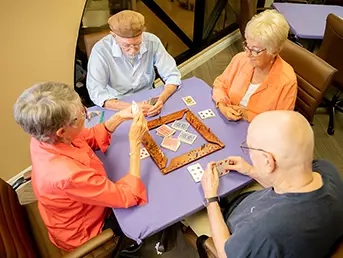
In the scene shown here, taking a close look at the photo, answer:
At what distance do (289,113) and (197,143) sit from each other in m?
0.66

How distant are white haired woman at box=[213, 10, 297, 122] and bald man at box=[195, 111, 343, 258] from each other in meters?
0.71

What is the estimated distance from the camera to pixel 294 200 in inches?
49.9

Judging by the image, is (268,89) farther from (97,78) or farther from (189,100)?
(97,78)

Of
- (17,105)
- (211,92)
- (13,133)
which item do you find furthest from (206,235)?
(13,133)

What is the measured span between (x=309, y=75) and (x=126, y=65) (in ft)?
4.09

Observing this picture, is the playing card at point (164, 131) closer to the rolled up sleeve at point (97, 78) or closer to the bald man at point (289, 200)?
the rolled up sleeve at point (97, 78)

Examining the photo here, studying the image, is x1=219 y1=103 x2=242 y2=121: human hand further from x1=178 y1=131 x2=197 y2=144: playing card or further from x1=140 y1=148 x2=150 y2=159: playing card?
x1=140 y1=148 x2=150 y2=159: playing card

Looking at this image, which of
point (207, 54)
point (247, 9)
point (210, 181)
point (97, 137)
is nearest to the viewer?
point (210, 181)

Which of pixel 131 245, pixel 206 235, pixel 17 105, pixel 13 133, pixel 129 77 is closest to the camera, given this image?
pixel 17 105

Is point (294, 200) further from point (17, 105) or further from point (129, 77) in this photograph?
point (129, 77)

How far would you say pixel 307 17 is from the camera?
333cm

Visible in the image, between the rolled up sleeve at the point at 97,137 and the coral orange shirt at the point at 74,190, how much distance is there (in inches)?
3.4

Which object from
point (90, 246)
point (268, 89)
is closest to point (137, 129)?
point (90, 246)

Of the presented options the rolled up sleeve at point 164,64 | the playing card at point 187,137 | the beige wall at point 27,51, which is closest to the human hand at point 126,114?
the playing card at point 187,137
